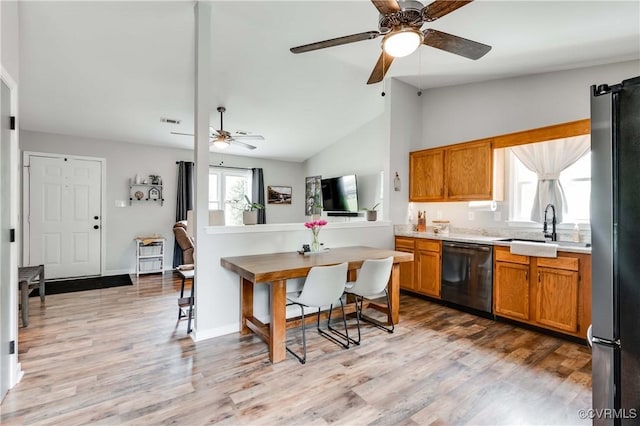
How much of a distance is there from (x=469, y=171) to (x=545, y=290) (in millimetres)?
1629

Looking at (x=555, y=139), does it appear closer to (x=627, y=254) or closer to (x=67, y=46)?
(x=627, y=254)

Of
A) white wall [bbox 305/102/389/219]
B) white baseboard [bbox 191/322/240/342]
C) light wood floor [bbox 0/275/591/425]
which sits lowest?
light wood floor [bbox 0/275/591/425]

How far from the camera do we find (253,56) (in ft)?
11.8

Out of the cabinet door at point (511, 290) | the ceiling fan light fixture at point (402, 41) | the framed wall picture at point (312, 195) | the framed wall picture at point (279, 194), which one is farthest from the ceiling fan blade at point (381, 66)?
the framed wall picture at point (279, 194)

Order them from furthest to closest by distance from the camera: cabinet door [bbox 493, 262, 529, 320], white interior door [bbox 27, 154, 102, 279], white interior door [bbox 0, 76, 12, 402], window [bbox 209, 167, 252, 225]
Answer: window [bbox 209, 167, 252, 225], white interior door [bbox 27, 154, 102, 279], cabinet door [bbox 493, 262, 529, 320], white interior door [bbox 0, 76, 12, 402]

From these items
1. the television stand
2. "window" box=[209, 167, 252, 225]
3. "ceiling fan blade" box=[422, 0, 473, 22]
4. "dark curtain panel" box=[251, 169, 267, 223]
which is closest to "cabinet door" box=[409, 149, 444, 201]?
the television stand

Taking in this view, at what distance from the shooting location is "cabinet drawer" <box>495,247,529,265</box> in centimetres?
316

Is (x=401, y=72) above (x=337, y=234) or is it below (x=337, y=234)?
above

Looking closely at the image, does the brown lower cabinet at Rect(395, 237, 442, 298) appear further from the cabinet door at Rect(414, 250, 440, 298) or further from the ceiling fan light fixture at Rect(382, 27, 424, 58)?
the ceiling fan light fixture at Rect(382, 27, 424, 58)

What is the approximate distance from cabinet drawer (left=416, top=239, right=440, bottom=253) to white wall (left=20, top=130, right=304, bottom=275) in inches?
185

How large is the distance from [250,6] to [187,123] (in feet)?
9.04

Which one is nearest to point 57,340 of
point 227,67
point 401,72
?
point 227,67

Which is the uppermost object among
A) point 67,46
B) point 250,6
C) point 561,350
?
point 250,6

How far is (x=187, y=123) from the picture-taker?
16.7ft
